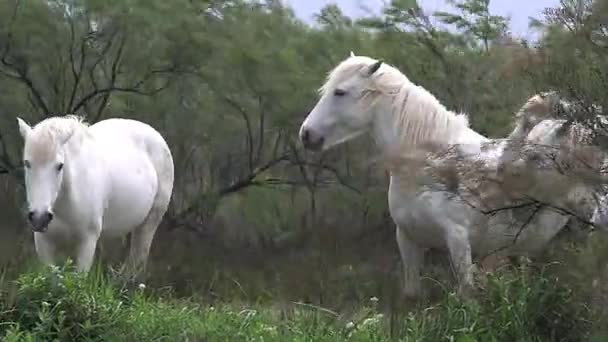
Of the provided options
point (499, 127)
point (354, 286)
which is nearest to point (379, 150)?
point (354, 286)

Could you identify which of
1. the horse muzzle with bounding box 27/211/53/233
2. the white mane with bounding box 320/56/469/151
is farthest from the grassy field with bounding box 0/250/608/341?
the white mane with bounding box 320/56/469/151

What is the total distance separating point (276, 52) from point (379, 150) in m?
6.72

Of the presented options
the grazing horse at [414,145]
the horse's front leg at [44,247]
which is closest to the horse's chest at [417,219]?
the grazing horse at [414,145]

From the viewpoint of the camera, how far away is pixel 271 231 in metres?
14.3

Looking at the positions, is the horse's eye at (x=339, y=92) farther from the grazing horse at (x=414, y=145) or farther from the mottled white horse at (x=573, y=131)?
the mottled white horse at (x=573, y=131)

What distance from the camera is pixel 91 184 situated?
770 centimetres

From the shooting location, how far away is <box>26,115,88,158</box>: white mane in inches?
275

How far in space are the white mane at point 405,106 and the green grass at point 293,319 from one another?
1727mm

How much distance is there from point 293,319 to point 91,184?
2.38 meters

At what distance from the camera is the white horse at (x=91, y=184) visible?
698 cm

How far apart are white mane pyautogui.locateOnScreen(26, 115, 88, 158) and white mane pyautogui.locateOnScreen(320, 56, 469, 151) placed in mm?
1835

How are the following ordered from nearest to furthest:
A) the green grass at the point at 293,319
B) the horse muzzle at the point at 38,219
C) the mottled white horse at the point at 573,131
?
the mottled white horse at the point at 573,131 → the green grass at the point at 293,319 → the horse muzzle at the point at 38,219

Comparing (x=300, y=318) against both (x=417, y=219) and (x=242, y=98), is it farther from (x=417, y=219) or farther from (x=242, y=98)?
(x=242, y=98)

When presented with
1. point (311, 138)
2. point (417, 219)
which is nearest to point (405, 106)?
point (311, 138)
